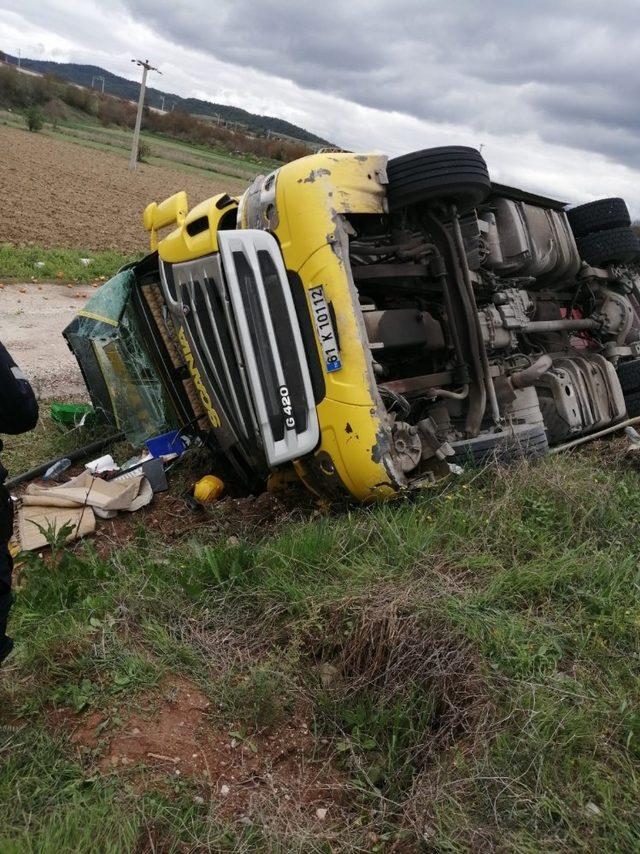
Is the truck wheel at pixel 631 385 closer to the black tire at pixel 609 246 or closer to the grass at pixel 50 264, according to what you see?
the black tire at pixel 609 246

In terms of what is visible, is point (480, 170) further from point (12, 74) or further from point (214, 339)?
point (12, 74)

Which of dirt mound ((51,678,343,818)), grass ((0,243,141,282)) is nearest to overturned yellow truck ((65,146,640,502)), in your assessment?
dirt mound ((51,678,343,818))

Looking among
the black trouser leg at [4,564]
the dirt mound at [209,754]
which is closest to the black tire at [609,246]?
the dirt mound at [209,754]

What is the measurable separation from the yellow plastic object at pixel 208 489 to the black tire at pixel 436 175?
6.81 feet

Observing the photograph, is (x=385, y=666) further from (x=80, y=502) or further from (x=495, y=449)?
(x=80, y=502)

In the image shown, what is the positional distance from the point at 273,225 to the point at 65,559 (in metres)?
2.13

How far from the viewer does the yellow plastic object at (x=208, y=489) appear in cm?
452

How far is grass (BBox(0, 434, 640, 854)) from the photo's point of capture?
2.01 metres

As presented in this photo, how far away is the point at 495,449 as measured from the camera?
4.03m

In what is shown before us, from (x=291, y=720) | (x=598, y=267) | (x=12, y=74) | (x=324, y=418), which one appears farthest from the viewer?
(x=12, y=74)

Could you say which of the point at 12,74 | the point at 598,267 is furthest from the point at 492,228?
the point at 12,74

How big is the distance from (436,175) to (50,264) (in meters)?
9.68

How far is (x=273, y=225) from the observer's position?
394 cm

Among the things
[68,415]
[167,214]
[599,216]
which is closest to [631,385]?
[599,216]
